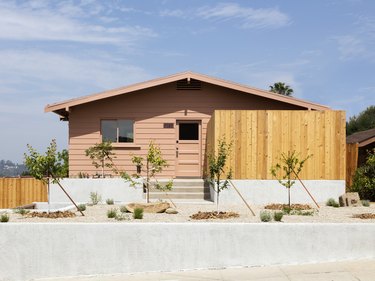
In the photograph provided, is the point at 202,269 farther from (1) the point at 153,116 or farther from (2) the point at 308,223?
(1) the point at 153,116

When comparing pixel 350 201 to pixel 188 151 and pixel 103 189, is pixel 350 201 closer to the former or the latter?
pixel 188 151

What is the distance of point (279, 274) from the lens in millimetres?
8914

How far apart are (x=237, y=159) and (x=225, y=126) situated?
117 centimetres

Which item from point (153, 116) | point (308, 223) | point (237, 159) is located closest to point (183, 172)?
point (153, 116)

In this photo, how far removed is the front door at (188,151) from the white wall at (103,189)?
352 cm

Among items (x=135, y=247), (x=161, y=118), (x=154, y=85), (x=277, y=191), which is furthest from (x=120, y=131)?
(x=135, y=247)

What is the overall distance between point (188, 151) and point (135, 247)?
1081 cm

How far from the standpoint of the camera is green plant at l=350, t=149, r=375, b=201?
1689 cm

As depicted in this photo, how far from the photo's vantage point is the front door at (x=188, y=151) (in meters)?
20.2

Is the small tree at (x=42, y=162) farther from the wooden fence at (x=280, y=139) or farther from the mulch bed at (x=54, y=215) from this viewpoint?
the wooden fence at (x=280, y=139)

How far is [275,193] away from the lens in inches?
634

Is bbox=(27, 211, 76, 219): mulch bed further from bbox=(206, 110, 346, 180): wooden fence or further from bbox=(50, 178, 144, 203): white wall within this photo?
bbox=(206, 110, 346, 180): wooden fence

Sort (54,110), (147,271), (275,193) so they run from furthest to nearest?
1. (54,110)
2. (275,193)
3. (147,271)

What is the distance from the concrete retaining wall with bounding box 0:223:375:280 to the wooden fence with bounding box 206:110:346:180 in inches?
254
